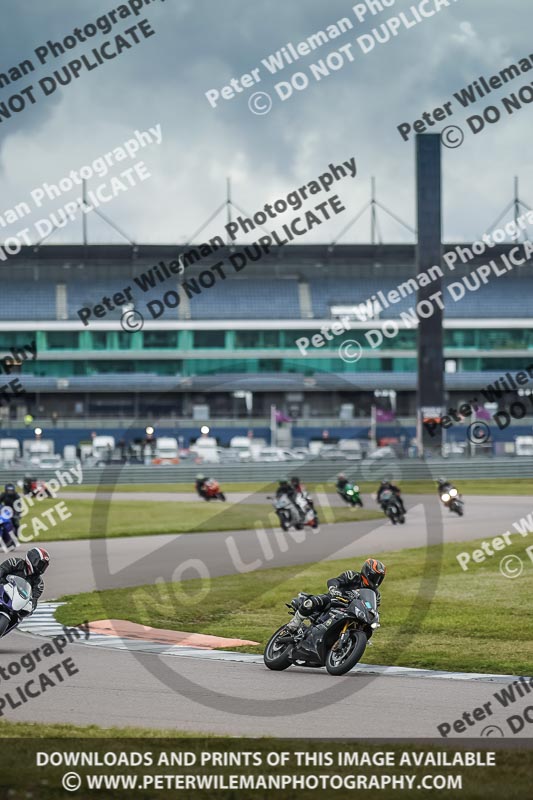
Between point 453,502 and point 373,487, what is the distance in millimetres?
20909

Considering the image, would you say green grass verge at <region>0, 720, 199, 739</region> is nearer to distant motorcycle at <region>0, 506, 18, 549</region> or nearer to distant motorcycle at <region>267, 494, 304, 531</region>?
distant motorcycle at <region>0, 506, 18, 549</region>

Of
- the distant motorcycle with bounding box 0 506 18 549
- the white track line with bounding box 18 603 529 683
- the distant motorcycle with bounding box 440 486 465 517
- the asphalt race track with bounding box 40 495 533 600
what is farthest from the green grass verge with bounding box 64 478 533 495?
the white track line with bounding box 18 603 529 683

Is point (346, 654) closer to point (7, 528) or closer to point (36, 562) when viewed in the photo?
point (36, 562)

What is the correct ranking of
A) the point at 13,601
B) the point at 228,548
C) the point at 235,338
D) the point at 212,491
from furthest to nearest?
the point at 235,338
the point at 212,491
the point at 228,548
the point at 13,601

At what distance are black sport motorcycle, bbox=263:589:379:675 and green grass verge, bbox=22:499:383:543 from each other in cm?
2019

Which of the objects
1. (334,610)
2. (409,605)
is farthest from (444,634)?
(334,610)

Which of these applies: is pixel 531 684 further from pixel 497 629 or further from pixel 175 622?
pixel 175 622

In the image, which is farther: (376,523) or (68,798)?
(376,523)

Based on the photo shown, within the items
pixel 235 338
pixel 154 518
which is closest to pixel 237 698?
pixel 154 518

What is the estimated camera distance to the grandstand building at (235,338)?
104 metres

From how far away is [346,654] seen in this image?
42.9 ft

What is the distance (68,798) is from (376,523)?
2990cm

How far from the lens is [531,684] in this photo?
42.4 feet

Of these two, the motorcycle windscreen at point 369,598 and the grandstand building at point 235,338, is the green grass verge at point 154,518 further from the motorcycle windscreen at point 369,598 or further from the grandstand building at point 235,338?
the grandstand building at point 235,338
